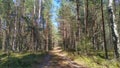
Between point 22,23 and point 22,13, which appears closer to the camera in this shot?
point 22,13

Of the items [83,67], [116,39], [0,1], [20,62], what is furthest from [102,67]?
[0,1]

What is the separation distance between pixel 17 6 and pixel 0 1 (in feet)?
12.6

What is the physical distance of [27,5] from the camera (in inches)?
1992

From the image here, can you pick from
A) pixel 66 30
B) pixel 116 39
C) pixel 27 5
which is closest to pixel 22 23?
pixel 27 5

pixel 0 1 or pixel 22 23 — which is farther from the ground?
pixel 0 1

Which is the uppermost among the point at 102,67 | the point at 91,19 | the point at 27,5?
the point at 27,5

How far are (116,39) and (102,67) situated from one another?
250cm

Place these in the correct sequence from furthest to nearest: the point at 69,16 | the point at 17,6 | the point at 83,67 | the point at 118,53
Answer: the point at 69,16 → the point at 17,6 → the point at 83,67 → the point at 118,53

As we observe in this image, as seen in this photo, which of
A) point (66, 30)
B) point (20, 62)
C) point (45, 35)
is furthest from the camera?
point (66, 30)

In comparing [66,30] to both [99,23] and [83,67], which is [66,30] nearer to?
[99,23]

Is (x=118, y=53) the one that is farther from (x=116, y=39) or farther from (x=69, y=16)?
(x=69, y=16)

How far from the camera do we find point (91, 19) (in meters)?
48.1

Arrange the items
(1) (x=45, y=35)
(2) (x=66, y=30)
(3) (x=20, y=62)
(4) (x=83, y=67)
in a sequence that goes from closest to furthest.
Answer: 1. (4) (x=83, y=67)
2. (3) (x=20, y=62)
3. (1) (x=45, y=35)
4. (2) (x=66, y=30)

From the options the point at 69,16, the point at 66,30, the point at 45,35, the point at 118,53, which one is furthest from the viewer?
the point at 66,30
